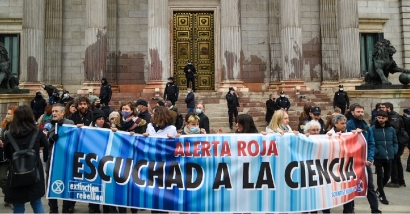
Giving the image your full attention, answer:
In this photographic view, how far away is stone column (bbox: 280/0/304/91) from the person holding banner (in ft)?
39.5

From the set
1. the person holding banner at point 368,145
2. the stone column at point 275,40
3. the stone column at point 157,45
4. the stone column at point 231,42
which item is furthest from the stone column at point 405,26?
the person holding banner at point 368,145

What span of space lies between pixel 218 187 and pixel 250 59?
56.7ft

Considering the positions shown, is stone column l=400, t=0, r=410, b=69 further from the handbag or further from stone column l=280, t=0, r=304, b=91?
the handbag

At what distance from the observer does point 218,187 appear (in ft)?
19.8

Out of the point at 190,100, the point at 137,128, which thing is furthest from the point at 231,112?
the point at 137,128

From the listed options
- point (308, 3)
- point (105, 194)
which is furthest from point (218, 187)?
point (308, 3)

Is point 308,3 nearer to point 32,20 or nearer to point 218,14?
point 218,14

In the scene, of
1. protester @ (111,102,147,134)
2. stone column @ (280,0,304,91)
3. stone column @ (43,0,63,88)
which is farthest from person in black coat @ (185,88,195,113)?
stone column @ (43,0,63,88)

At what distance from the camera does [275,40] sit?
22.4 m

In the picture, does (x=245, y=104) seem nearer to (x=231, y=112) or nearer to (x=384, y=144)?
(x=231, y=112)

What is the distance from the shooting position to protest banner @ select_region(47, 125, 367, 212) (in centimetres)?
599

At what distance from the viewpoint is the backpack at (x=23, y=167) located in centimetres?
519

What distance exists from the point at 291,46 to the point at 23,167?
54.2 ft

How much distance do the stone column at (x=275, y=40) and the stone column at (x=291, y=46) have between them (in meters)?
2.46
